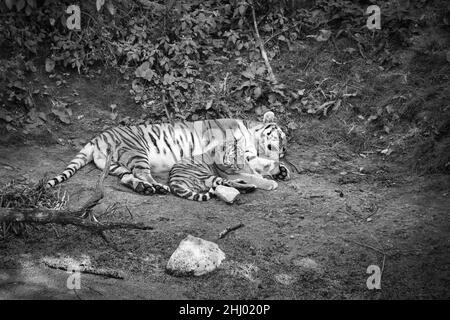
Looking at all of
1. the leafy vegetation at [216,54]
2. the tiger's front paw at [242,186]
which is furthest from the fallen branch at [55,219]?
the leafy vegetation at [216,54]

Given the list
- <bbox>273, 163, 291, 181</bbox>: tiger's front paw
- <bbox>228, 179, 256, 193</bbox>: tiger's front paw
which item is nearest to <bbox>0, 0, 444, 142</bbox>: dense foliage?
<bbox>273, 163, 291, 181</bbox>: tiger's front paw

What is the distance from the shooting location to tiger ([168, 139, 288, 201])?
19.9ft

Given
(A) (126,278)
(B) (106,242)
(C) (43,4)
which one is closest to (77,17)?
(C) (43,4)

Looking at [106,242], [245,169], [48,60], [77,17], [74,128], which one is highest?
[77,17]

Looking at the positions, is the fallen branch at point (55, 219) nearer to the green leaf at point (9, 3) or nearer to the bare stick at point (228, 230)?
the bare stick at point (228, 230)

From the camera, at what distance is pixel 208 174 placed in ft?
21.3

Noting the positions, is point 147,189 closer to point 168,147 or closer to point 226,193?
point 226,193

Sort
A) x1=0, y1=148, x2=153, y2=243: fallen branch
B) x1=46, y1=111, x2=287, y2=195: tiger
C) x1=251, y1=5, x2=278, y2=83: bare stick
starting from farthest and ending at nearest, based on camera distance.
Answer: x1=251, y1=5, x2=278, y2=83: bare stick, x1=46, y1=111, x2=287, y2=195: tiger, x1=0, y1=148, x2=153, y2=243: fallen branch

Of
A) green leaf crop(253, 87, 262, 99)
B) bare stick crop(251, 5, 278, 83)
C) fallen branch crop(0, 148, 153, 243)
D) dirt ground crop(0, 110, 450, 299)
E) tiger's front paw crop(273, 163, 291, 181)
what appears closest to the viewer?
dirt ground crop(0, 110, 450, 299)

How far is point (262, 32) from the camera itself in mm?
8664

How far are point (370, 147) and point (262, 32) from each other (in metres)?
2.71

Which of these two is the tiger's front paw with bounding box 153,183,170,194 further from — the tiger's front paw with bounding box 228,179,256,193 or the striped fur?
the tiger's front paw with bounding box 228,179,256,193

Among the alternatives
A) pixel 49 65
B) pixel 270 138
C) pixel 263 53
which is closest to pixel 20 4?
pixel 49 65
